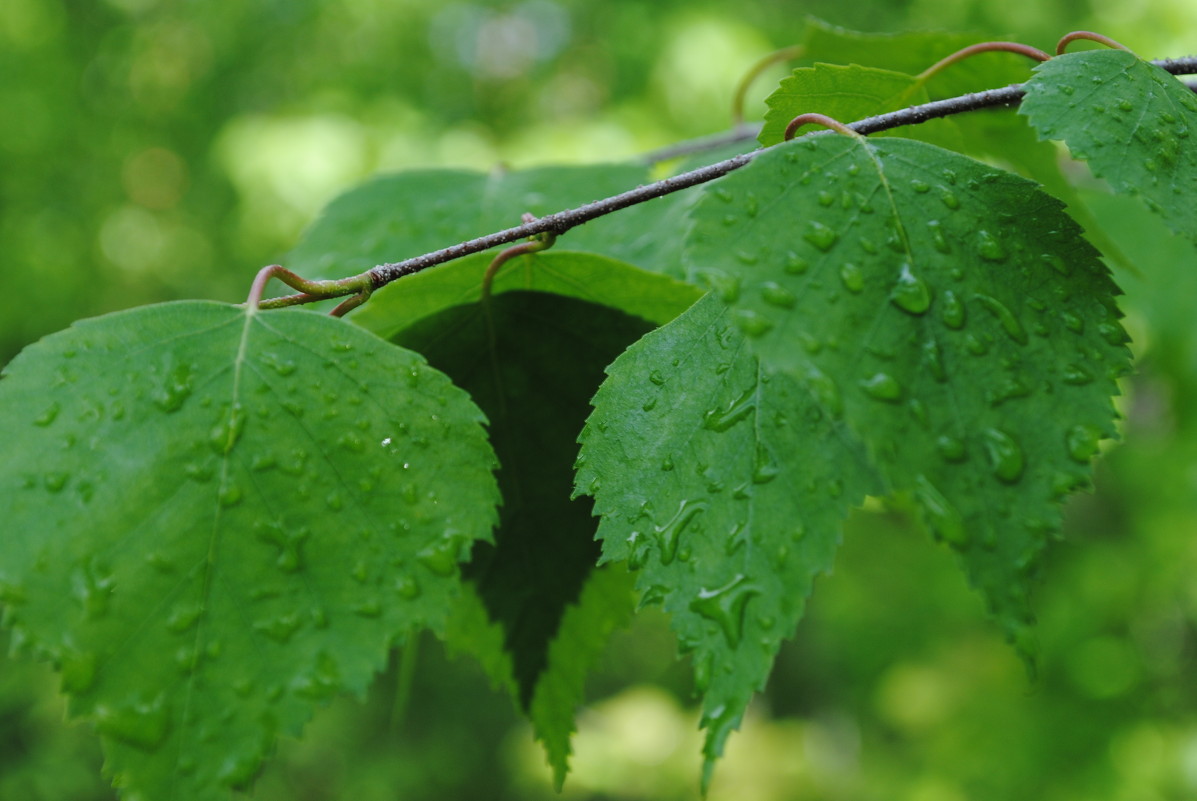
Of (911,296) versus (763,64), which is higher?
(911,296)

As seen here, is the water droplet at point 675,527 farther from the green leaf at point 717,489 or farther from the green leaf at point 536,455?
the green leaf at point 536,455

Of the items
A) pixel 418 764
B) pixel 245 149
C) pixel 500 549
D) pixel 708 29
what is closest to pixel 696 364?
pixel 500 549

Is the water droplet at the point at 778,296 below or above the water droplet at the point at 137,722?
above

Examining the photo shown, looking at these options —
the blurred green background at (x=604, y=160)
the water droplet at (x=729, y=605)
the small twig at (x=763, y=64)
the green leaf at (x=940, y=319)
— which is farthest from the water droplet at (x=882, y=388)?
the small twig at (x=763, y=64)

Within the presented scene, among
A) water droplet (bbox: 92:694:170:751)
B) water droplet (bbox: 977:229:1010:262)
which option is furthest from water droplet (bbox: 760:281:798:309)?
water droplet (bbox: 92:694:170:751)

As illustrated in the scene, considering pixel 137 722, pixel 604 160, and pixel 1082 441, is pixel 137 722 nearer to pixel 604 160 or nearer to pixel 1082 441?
pixel 1082 441

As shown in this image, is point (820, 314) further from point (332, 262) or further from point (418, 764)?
point (418, 764)

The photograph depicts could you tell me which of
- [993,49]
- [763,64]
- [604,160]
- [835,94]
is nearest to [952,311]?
[835,94]
